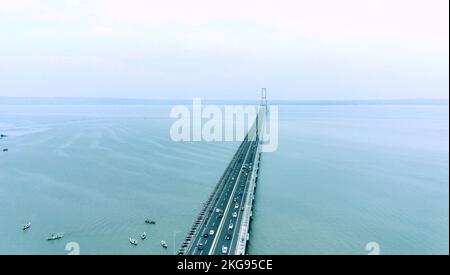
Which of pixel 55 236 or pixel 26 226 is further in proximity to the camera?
pixel 26 226

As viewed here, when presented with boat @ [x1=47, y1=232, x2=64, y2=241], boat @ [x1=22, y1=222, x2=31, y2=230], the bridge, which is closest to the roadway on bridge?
the bridge

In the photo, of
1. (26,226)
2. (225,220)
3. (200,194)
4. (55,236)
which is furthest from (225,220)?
(26,226)

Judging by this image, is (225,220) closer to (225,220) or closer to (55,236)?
(225,220)

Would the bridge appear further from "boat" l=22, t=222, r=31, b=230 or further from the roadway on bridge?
"boat" l=22, t=222, r=31, b=230

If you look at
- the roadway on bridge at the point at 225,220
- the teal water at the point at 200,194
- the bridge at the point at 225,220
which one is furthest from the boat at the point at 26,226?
the roadway on bridge at the point at 225,220

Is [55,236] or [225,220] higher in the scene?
[225,220]

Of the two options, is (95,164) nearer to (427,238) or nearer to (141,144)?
(141,144)
